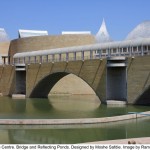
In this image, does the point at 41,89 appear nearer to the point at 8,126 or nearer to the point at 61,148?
the point at 8,126

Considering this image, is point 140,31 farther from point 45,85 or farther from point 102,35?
point 102,35

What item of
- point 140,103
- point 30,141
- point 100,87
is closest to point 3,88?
point 100,87

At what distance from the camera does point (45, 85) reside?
42.8 meters

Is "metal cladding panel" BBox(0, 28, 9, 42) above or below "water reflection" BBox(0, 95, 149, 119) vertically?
above

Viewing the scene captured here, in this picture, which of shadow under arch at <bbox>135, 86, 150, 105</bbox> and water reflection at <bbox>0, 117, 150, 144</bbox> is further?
shadow under arch at <bbox>135, 86, 150, 105</bbox>

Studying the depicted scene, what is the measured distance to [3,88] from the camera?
47.4 m

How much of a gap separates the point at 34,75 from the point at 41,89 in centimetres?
266

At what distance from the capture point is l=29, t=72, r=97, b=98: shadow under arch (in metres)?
40.2

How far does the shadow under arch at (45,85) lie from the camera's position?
132ft

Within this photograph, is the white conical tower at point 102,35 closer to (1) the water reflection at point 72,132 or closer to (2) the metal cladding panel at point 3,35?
(2) the metal cladding panel at point 3,35

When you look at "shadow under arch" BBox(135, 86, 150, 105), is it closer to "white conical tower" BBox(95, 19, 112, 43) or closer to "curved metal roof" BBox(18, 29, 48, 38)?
"curved metal roof" BBox(18, 29, 48, 38)

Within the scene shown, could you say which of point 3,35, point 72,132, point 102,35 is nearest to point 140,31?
point 102,35

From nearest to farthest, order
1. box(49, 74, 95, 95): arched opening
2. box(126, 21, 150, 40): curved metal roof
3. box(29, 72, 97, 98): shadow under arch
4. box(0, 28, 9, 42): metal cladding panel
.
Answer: box(29, 72, 97, 98): shadow under arch → box(49, 74, 95, 95): arched opening → box(126, 21, 150, 40): curved metal roof → box(0, 28, 9, 42): metal cladding panel

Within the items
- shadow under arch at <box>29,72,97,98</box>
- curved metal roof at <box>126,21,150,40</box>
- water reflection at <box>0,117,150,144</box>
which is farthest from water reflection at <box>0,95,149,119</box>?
curved metal roof at <box>126,21,150,40</box>
